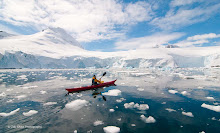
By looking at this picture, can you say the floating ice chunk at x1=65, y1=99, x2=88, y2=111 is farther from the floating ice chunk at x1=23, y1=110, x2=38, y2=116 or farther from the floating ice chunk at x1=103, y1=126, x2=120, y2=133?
the floating ice chunk at x1=103, y1=126, x2=120, y2=133

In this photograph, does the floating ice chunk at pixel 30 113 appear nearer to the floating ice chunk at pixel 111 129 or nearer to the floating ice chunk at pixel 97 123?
the floating ice chunk at pixel 97 123

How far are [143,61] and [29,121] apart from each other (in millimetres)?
54233

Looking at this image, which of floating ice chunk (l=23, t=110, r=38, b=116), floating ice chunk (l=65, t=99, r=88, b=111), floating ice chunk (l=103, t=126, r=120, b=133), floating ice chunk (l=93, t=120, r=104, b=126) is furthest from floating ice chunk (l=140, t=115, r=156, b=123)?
floating ice chunk (l=23, t=110, r=38, b=116)

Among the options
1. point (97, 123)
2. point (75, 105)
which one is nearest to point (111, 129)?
point (97, 123)

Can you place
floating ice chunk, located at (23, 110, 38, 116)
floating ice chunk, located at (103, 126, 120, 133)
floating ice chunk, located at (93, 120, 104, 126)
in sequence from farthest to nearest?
floating ice chunk, located at (23, 110, 38, 116) → floating ice chunk, located at (93, 120, 104, 126) → floating ice chunk, located at (103, 126, 120, 133)

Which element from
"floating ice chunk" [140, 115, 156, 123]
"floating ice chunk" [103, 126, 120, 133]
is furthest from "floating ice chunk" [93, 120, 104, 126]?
"floating ice chunk" [140, 115, 156, 123]

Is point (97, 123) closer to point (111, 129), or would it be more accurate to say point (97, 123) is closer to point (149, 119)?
point (111, 129)

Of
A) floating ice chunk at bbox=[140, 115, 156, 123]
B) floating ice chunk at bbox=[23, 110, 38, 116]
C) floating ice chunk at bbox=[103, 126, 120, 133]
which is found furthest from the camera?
floating ice chunk at bbox=[23, 110, 38, 116]

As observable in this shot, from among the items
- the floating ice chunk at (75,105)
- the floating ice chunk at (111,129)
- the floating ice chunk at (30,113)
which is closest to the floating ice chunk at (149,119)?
the floating ice chunk at (111,129)

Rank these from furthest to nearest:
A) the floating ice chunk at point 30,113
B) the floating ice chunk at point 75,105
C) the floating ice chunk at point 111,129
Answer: the floating ice chunk at point 75,105 < the floating ice chunk at point 30,113 < the floating ice chunk at point 111,129

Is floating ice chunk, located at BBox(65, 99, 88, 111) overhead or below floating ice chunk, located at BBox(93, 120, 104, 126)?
overhead

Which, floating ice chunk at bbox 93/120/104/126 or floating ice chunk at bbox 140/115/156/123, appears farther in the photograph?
floating ice chunk at bbox 140/115/156/123

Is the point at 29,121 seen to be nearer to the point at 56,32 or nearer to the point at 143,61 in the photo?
the point at 143,61

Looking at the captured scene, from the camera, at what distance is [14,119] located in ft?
13.3
